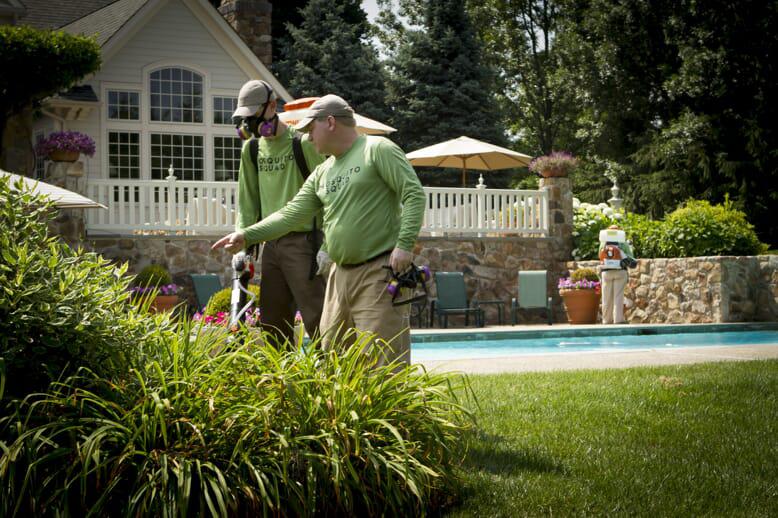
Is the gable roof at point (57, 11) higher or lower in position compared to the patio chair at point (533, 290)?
higher

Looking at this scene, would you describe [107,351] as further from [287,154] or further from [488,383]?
[488,383]

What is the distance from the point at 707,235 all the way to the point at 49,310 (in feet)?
46.2

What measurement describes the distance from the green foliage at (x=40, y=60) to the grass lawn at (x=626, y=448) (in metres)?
11.1

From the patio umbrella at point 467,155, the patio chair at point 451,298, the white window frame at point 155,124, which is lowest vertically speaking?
the patio chair at point 451,298

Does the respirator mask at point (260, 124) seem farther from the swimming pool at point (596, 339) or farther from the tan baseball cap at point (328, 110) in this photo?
the swimming pool at point (596, 339)

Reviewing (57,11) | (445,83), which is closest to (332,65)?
(445,83)

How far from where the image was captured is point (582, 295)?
627 inches

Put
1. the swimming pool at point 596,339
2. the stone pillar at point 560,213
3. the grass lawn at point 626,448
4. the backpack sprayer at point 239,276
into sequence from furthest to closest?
the stone pillar at point 560,213 < the swimming pool at point 596,339 < the backpack sprayer at point 239,276 < the grass lawn at point 626,448

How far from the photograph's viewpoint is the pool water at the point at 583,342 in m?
12.7

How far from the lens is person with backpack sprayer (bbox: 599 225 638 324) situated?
14.9m

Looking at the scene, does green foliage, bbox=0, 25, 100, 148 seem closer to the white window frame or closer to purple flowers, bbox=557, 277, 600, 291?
the white window frame

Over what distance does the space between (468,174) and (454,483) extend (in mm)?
29831

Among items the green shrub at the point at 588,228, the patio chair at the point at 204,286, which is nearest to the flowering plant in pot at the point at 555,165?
the green shrub at the point at 588,228

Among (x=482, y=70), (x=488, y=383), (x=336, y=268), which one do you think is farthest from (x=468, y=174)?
(x=336, y=268)
